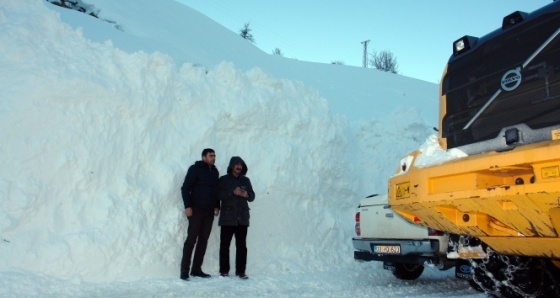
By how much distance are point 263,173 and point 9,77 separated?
4321mm

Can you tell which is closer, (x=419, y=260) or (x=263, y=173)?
(x=419, y=260)

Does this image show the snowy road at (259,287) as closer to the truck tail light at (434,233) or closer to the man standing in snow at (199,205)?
the man standing in snow at (199,205)

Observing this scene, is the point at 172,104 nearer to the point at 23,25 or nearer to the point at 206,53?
the point at 23,25

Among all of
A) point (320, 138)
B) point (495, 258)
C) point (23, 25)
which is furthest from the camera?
point (320, 138)

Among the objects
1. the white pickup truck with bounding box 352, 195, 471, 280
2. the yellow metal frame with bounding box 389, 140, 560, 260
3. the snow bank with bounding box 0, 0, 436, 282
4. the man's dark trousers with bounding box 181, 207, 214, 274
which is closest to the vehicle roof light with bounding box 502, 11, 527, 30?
the yellow metal frame with bounding box 389, 140, 560, 260

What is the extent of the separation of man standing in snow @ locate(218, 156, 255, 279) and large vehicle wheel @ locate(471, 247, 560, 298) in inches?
143

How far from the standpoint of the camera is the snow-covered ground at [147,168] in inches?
259

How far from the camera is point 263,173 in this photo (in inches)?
364

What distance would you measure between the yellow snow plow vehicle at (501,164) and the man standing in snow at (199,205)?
3.25m

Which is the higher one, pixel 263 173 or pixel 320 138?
pixel 320 138

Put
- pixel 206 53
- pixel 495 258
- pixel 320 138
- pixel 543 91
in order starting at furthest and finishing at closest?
pixel 206 53 < pixel 320 138 < pixel 495 258 < pixel 543 91

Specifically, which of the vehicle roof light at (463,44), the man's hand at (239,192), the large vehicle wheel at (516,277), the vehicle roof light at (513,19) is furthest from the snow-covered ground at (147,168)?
the vehicle roof light at (513,19)

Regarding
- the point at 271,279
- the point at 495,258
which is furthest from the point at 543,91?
the point at 271,279

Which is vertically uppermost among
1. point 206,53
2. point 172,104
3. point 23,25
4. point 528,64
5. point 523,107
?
point 206,53
